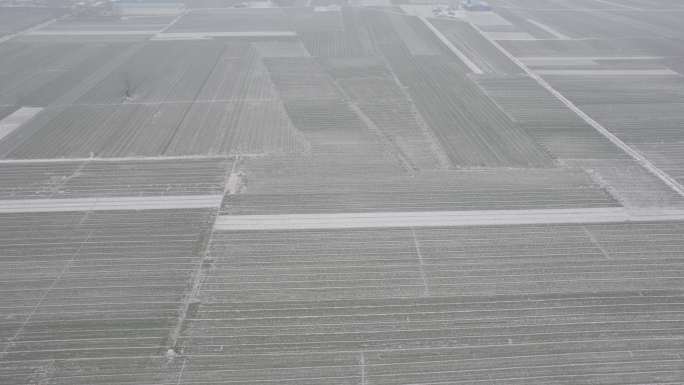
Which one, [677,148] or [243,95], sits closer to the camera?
[677,148]

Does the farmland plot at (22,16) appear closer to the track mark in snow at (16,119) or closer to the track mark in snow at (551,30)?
the track mark in snow at (16,119)

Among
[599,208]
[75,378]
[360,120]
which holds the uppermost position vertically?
[360,120]

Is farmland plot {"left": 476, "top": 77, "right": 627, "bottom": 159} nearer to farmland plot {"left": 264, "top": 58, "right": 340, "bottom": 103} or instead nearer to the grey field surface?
the grey field surface

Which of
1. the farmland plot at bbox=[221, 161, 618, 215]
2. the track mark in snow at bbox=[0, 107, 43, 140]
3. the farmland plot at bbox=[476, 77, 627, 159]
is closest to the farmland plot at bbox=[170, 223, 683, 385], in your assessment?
the farmland plot at bbox=[221, 161, 618, 215]

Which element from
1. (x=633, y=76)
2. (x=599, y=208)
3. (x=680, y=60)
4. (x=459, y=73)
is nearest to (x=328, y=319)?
(x=599, y=208)

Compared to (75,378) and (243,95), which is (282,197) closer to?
(75,378)

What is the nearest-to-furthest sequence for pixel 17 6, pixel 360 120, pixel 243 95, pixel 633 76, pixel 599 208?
pixel 599 208, pixel 360 120, pixel 243 95, pixel 633 76, pixel 17 6

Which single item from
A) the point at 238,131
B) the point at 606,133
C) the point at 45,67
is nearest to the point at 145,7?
the point at 45,67
